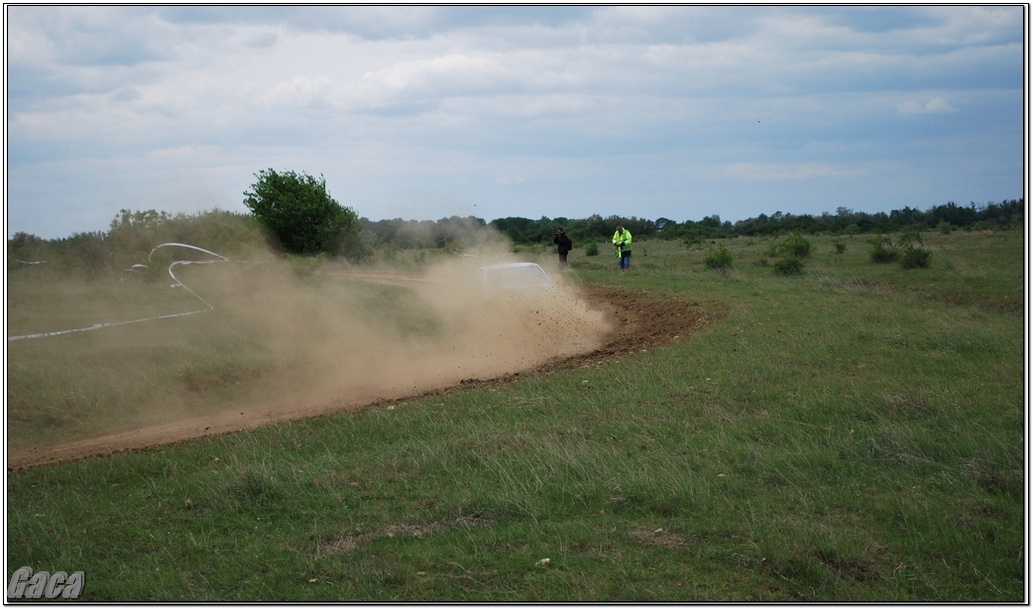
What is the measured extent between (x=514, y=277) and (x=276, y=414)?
10024 millimetres

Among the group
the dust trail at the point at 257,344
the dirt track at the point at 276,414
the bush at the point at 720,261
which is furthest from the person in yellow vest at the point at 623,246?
the dirt track at the point at 276,414

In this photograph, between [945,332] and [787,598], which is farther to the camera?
[945,332]

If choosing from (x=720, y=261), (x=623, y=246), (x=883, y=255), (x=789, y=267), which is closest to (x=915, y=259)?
(x=883, y=255)

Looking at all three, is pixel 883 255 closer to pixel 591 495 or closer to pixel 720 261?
pixel 720 261

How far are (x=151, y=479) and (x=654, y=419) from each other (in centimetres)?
472

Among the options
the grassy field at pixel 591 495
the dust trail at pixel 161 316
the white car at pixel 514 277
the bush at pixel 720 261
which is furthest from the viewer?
the bush at pixel 720 261

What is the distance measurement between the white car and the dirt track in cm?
249

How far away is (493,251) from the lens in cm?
3134

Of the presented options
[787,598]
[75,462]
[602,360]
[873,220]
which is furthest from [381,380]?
[873,220]

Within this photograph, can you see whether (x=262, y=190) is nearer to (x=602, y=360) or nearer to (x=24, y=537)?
(x=602, y=360)

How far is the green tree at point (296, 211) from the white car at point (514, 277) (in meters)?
13.5

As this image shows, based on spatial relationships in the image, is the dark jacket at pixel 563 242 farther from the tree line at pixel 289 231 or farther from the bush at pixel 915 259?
the bush at pixel 915 259

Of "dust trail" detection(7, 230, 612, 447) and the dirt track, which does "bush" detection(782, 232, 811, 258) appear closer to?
"dust trail" detection(7, 230, 612, 447)

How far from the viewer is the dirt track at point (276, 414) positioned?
915cm
